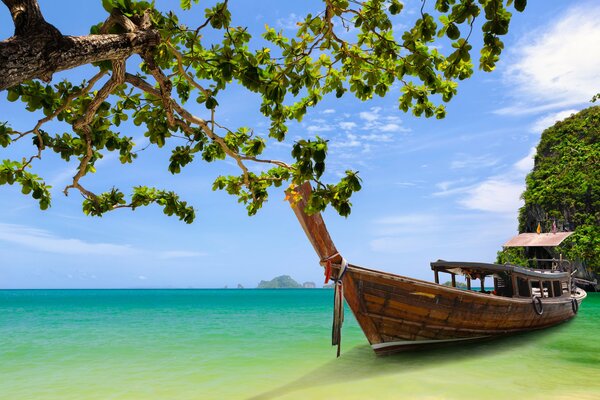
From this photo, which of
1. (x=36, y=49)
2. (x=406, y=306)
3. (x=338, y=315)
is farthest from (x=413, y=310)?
(x=36, y=49)

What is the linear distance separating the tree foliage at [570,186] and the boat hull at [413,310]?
27837 millimetres

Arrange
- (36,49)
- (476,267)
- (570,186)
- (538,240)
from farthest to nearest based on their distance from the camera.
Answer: (570,186) < (538,240) < (476,267) < (36,49)

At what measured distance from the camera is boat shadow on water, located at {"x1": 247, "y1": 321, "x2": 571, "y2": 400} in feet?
25.8

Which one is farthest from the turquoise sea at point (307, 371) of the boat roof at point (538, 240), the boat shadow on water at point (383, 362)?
the boat roof at point (538, 240)

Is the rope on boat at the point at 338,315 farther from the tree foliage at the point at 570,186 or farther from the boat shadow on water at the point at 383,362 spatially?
the tree foliage at the point at 570,186

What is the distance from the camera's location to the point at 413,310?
8742 millimetres

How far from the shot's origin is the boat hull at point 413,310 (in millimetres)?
8445

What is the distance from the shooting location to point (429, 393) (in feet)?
21.9

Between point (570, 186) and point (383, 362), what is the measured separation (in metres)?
36.9

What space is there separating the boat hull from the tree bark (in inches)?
257

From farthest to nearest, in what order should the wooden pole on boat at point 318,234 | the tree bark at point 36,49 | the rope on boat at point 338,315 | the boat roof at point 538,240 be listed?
1. the boat roof at point 538,240
2. the wooden pole on boat at point 318,234
3. the rope on boat at point 338,315
4. the tree bark at point 36,49

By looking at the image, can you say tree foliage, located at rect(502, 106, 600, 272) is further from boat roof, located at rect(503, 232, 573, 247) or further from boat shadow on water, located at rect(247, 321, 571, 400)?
boat shadow on water, located at rect(247, 321, 571, 400)

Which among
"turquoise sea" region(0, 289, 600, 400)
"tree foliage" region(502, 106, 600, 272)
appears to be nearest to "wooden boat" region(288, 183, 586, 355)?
"turquoise sea" region(0, 289, 600, 400)

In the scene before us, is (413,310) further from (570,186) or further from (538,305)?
(570,186)
